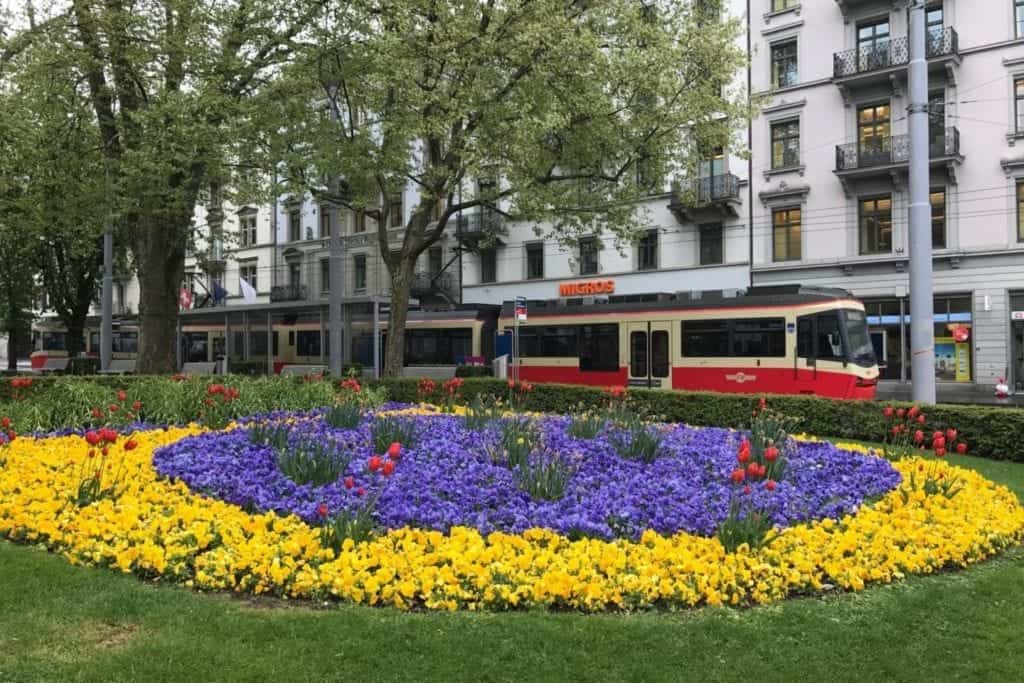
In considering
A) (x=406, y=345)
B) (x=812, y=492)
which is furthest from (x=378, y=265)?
(x=812, y=492)

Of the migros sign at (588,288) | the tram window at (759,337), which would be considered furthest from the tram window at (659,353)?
the migros sign at (588,288)

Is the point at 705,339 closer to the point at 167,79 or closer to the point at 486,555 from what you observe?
the point at 167,79

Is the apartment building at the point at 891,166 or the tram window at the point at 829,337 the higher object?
the apartment building at the point at 891,166

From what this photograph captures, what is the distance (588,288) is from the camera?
37.9 metres

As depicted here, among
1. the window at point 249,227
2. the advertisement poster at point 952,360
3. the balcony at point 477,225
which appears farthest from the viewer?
the window at point 249,227

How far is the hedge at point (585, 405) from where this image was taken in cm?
1079

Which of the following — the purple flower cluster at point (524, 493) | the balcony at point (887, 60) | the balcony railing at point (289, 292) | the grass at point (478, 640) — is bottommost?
the grass at point (478, 640)

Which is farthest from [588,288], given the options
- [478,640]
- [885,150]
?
[478,640]

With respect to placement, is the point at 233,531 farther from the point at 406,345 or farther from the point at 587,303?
the point at 406,345

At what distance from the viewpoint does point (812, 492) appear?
6.89 meters

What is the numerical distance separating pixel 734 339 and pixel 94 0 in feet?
56.3

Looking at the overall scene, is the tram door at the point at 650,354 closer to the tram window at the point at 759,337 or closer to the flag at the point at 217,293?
the tram window at the point at 759,337

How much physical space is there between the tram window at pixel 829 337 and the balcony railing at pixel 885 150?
518 inches

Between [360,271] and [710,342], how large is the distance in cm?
3006
